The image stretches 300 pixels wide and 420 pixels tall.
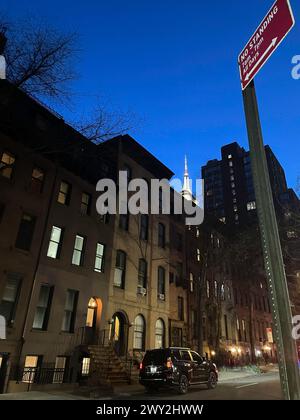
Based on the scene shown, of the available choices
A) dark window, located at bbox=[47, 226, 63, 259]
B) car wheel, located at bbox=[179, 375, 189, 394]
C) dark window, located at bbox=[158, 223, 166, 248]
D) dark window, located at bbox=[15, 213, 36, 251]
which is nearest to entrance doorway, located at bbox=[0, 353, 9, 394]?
dark window, located at bbox=[15, 213, 36, 251]

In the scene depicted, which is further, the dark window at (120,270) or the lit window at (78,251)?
the dark window at (120,270)

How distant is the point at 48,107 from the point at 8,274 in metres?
10.2

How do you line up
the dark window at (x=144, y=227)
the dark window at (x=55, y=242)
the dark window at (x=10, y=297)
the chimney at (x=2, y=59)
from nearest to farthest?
the chimney at (x=2, y=59), the dark window at (x=10, y=297), the dark window at (x=55, y=242), the dark window at (x=144, y=227)

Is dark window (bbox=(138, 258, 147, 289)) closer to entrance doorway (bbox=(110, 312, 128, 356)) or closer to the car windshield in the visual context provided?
entrance doorway (bbox=(110, 312, 128, 356))

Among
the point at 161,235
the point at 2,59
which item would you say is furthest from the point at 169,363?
the point at 161,235

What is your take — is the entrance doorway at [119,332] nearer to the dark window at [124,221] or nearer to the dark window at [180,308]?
the dark window at [124,221]

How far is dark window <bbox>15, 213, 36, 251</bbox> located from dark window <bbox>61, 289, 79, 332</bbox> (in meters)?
3.79

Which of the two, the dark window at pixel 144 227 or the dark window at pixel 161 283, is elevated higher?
the dark window at pixel 144 227

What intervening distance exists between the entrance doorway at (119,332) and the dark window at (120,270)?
6.66 feet

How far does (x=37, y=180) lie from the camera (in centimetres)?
1895

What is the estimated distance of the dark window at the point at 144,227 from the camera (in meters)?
27.2

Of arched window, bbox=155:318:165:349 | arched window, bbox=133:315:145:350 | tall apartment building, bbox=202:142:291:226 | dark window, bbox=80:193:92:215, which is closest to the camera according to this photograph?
dark window, bbox=80:193:92:215

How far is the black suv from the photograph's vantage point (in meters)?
14.6

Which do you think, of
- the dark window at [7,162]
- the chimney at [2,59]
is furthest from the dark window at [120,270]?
the chimney at [2,59]
